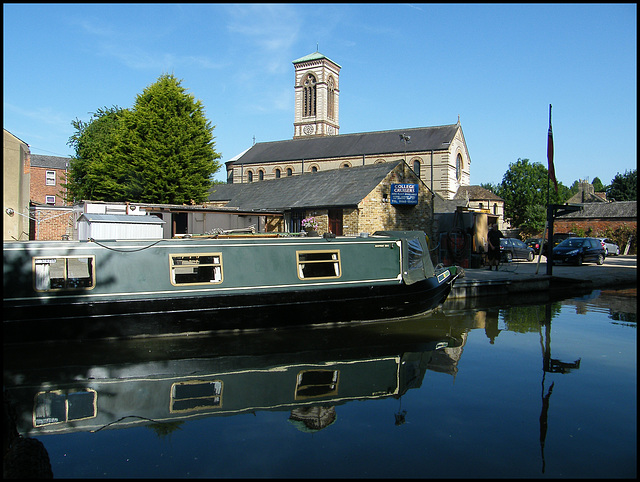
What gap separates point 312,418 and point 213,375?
7.20 feet

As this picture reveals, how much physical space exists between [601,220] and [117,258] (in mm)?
40155

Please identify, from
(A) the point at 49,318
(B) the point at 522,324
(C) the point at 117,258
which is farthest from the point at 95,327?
(B) the point at 522,324

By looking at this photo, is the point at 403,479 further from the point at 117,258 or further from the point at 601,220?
the point at 601,220

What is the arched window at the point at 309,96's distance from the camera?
71.1 meters

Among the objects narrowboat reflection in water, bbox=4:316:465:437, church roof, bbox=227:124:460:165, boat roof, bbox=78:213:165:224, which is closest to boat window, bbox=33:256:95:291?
narrowboat reflection in water, bbox=4:316:465:437

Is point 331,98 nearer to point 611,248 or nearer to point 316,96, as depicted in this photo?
point 316,96

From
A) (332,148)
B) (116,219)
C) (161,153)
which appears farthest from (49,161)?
(116,219)

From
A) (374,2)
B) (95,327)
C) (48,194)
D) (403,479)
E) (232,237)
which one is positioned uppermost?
(48,194)

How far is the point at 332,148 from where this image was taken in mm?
58031

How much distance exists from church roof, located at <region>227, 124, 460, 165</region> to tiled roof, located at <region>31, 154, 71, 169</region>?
67.5 ft

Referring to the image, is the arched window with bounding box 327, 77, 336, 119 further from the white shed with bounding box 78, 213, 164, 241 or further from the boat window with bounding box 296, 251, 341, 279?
the boat window with bounding box 296, 251, 341, 279

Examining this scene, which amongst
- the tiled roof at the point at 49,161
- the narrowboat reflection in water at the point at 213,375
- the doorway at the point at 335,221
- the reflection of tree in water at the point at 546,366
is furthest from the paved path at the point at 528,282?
the tiled roof at the point at 49,161

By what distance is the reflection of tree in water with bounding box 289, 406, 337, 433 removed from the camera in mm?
5422

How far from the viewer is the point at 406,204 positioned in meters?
22.7
